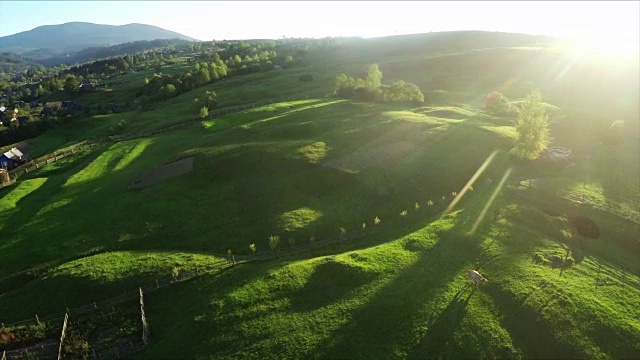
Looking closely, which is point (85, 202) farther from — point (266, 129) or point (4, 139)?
point (4, 139)

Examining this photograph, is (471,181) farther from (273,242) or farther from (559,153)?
(273,242)

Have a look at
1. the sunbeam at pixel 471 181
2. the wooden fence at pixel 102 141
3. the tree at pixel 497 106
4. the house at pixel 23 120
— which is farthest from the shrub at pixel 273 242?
the house at pixel 23 120

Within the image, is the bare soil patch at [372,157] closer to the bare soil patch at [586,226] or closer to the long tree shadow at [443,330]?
the bare soil patch at [586,226]

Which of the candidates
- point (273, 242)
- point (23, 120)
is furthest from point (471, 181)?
point (23, 120)

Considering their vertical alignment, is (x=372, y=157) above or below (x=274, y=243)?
above

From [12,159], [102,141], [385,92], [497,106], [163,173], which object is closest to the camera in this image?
[163,173]

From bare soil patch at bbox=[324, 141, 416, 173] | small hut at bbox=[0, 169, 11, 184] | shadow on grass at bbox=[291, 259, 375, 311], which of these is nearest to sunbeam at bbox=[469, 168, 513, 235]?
bare soil patch at bbox=[324, 141, 416, 173]

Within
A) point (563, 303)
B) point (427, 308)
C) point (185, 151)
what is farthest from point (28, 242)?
point (563, 303)

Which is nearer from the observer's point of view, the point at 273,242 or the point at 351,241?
the point at 273,242
